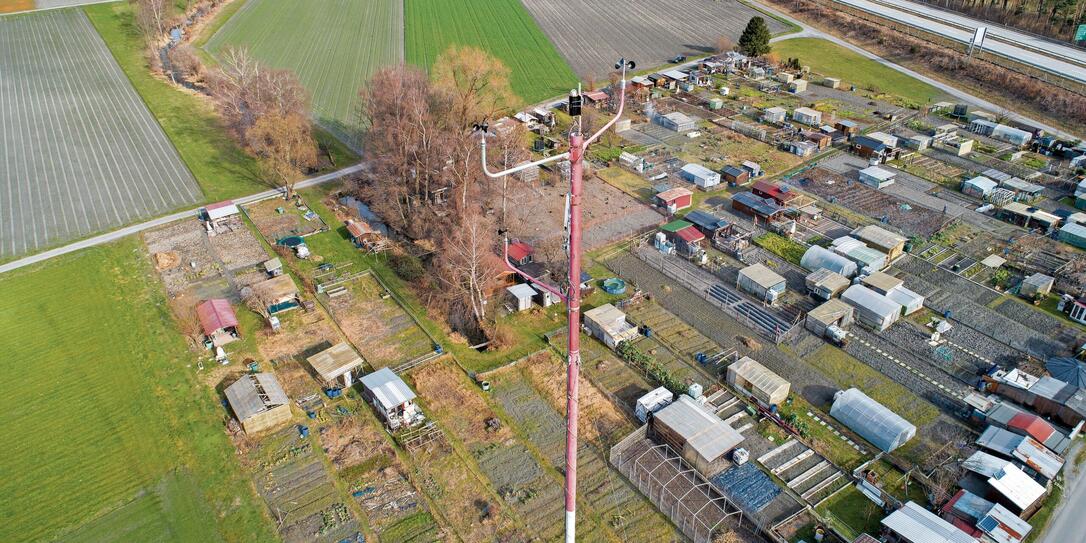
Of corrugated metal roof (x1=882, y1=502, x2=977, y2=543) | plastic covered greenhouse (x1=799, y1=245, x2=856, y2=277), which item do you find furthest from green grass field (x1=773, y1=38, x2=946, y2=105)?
corrugated metal roof (x1=882, y1=502, x2=977, y2=543)

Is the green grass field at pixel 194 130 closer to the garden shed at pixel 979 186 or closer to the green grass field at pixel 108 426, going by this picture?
the green grass field at pixel 108 426

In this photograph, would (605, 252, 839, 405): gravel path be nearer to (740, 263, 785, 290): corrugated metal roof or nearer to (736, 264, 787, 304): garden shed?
(736, 264, 787, 304): garden shed

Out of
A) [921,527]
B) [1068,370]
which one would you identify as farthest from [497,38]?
[921,527]

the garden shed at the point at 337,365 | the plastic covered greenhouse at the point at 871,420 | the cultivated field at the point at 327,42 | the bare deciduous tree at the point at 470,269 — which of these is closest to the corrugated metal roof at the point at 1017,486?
the plastic covered greenhouse at the point at 871,420

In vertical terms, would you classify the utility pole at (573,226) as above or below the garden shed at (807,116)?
above

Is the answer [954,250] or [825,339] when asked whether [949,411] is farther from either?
[954,250]

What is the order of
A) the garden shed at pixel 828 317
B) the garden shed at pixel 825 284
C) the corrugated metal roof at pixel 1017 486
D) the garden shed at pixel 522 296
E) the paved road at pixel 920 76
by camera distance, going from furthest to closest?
A: 1. the paved road at pixel 920 76
2. the garden shed at pixel 825 284
3. the garden shed at pixel 522 296
4. the garden shed at pixel 828 317
5. the corrugated metal roof at pixel 1017 486
